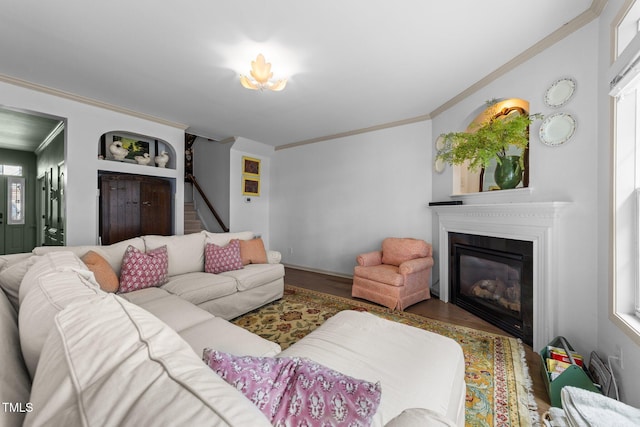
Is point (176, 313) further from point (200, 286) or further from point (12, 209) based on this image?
point (12, 209)

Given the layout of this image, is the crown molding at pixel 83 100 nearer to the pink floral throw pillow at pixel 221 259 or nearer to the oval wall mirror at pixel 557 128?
the pink floral throw pillow at pixel 221 259

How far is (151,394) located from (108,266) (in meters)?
2.40

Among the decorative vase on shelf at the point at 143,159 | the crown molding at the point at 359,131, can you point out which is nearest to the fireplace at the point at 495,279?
the crown molding at the point at 359,131

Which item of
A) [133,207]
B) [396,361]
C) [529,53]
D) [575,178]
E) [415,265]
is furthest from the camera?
[133,207]

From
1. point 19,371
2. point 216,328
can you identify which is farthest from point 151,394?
point 216,328

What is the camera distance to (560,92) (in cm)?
208

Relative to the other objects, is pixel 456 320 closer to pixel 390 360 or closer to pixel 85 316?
pixel 390 360

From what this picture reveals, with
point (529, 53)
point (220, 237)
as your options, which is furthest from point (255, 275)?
point (529, 53)

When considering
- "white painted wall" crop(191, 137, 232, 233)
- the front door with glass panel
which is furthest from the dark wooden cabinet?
the front door with glass panel

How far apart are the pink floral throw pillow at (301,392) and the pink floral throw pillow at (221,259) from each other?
2.39m

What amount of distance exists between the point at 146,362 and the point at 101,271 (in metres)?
2.22

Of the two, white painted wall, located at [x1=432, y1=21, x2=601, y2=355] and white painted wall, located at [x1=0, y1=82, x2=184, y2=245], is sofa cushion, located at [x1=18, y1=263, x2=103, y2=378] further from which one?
white painted wall, located at [x1=0, y1=82, x2=184, y2=245]

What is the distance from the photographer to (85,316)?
641mm

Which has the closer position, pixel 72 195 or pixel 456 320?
pixel 456 320
